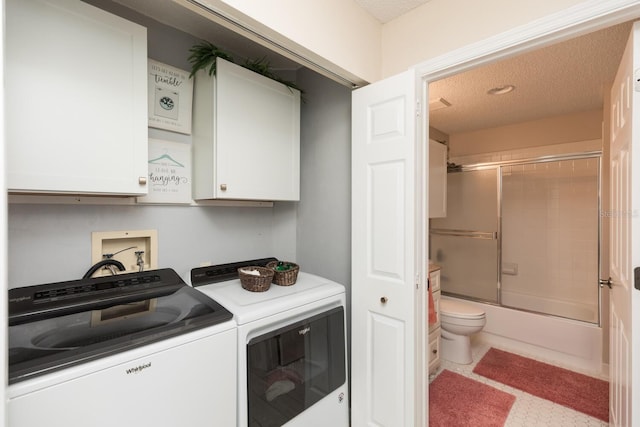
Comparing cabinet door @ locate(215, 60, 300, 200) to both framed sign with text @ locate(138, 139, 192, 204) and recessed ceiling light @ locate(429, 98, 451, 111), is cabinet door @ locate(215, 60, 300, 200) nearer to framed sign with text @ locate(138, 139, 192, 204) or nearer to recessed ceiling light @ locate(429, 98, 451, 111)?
framed sign with text @ locate(138, 139, 192, 204)

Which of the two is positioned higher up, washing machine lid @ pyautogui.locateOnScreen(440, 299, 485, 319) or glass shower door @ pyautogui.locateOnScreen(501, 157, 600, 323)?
glass shower door @ pyautogui.locateOnScreen(501, 157, 600, 323)

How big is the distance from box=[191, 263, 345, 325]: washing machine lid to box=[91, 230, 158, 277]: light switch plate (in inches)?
9.8

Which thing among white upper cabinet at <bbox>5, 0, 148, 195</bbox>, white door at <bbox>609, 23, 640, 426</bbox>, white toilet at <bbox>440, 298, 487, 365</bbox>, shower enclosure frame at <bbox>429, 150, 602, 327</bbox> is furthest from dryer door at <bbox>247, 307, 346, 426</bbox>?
shower enclosure frame at <bbox>429, 150, 602, 327</bbox>

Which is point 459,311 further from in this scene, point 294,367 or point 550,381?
point 294,367

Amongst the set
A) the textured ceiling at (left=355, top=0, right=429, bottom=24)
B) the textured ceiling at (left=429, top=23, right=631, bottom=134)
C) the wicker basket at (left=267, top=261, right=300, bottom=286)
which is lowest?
the wicker basket at (left=267, top=261, right=300, bottom=286)

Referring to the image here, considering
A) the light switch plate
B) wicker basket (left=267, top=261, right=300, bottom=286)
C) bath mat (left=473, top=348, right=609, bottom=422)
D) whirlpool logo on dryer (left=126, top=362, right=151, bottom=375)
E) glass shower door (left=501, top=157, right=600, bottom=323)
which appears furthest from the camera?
glass shower door (left=501, top=157, right=600, bottom=323)

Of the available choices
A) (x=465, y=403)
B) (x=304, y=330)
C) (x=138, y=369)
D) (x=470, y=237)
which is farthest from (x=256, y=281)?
(x=470, y=237)

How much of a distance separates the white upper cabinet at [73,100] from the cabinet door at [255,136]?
36 cm

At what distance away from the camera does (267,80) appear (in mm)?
1680

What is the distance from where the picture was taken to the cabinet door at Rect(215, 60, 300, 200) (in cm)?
150

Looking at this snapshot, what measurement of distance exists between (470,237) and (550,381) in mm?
1629

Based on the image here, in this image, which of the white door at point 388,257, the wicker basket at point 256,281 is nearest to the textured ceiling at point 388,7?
the white door at point 388,257

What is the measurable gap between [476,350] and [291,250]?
212 centimetres

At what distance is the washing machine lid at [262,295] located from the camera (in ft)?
4.13
